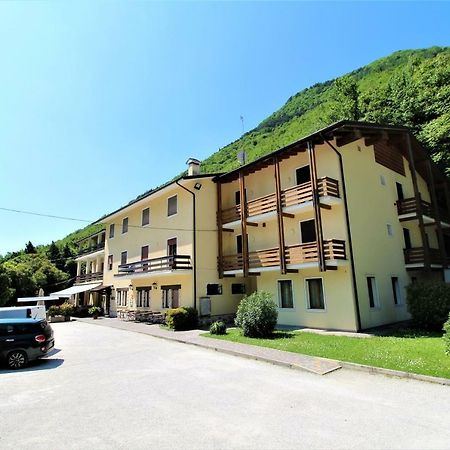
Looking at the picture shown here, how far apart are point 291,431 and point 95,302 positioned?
3755 centimetres

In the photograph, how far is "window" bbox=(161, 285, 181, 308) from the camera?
23.7 m

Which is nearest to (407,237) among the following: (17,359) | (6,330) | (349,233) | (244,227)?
(349,233)

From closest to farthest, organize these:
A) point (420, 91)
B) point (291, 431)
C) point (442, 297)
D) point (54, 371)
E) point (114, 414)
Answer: point (291, 431), point (114, 414), point (54, 371), point (442, 297), point (420, 91)

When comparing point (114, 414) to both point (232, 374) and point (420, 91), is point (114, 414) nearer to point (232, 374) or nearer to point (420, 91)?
point (232, 374)

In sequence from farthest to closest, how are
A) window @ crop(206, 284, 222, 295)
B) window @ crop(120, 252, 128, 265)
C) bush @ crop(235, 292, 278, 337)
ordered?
window @ crop(120, 252, 128, 265) < window @ crop(206, 284, 222, 295) < bush @ crop(235, 292, 278, 337)

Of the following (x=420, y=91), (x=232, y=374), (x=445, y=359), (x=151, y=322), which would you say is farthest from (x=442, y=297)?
(x=420, y=91)

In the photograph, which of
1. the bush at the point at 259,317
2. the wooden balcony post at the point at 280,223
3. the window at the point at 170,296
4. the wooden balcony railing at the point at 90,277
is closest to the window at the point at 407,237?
the wooden balcony post at the point at 280,223

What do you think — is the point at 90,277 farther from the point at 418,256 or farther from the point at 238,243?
the point at 418,256

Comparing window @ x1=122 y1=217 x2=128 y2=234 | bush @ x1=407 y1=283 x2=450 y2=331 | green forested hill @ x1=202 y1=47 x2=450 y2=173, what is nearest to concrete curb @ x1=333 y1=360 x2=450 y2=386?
bush @ x1=407 y1=283 x2=450 y2=331

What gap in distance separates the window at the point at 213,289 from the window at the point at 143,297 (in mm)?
6574

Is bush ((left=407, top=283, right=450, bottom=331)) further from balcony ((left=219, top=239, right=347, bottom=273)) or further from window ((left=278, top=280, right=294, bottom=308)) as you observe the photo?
window ((left=278, top=280, right=294, bottom=308))

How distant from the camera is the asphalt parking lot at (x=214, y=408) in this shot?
5367 millimetres

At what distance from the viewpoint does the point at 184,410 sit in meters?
6.79

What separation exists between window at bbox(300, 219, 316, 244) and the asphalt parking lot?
9504mm
